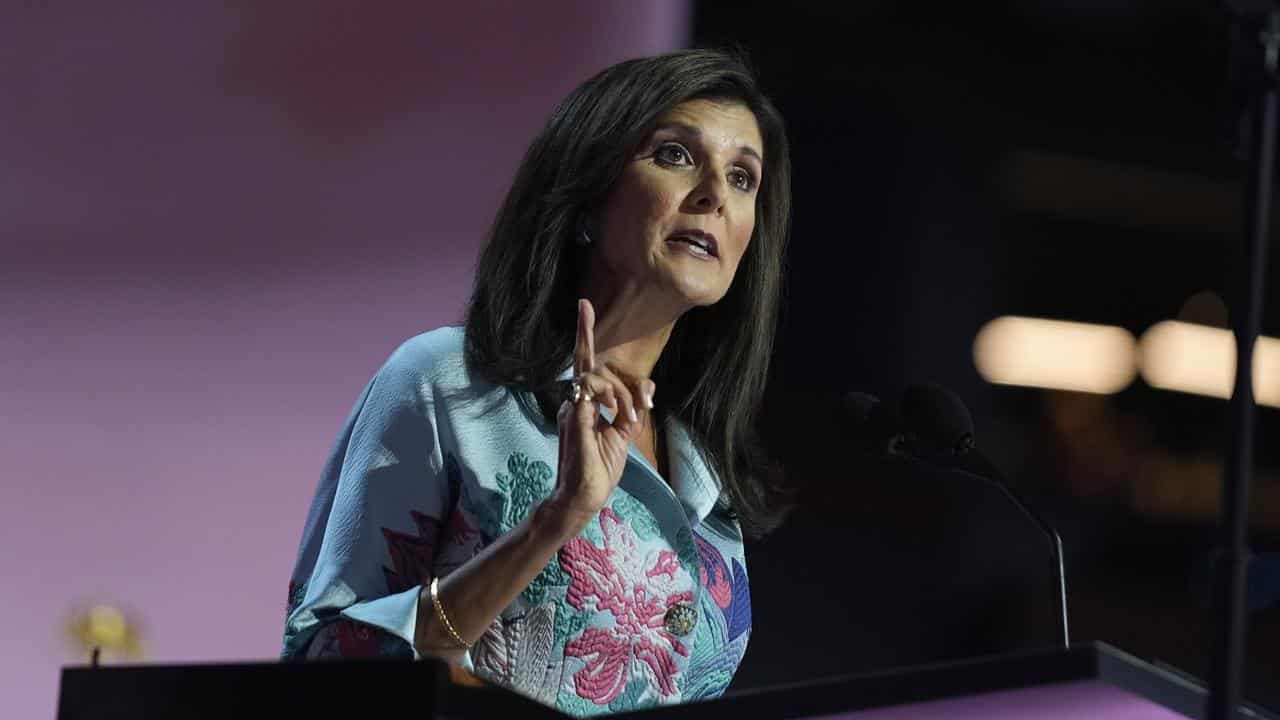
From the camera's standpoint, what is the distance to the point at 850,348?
3596 mm

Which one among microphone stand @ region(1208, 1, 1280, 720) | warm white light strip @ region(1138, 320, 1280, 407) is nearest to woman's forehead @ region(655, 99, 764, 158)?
microphone stand @ region(1208, 1, 1280, 720)

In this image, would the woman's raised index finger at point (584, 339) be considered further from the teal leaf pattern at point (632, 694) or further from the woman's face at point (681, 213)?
the teal leaf pattern at point (632, 694)

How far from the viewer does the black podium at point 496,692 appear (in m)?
1.15

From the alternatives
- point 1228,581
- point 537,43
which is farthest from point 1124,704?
point 537,43

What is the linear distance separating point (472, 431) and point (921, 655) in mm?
1930

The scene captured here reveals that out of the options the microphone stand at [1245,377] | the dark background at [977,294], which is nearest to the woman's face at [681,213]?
the microphone stand at [1245,377]

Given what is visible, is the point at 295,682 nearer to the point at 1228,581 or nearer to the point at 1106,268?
the point at 1228,581

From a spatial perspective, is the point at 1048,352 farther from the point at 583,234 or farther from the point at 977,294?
the point at 583,234

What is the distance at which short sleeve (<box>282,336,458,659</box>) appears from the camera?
170 centimetres

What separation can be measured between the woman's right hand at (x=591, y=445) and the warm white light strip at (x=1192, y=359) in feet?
8.43

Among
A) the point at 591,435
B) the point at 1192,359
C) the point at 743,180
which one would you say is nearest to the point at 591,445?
the point at 591,435

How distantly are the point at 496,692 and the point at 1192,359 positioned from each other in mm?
3331

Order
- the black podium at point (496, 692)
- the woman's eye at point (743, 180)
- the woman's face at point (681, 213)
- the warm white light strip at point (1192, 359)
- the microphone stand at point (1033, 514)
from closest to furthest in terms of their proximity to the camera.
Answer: the black podium at point (496, 692)
the microphone stand at point (1033, 514)
the woman's face at point (681, 213)
the woman's eye at point (743, 180)
the warm white light strip at point (1192, 359)

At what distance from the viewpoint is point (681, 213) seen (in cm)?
206
